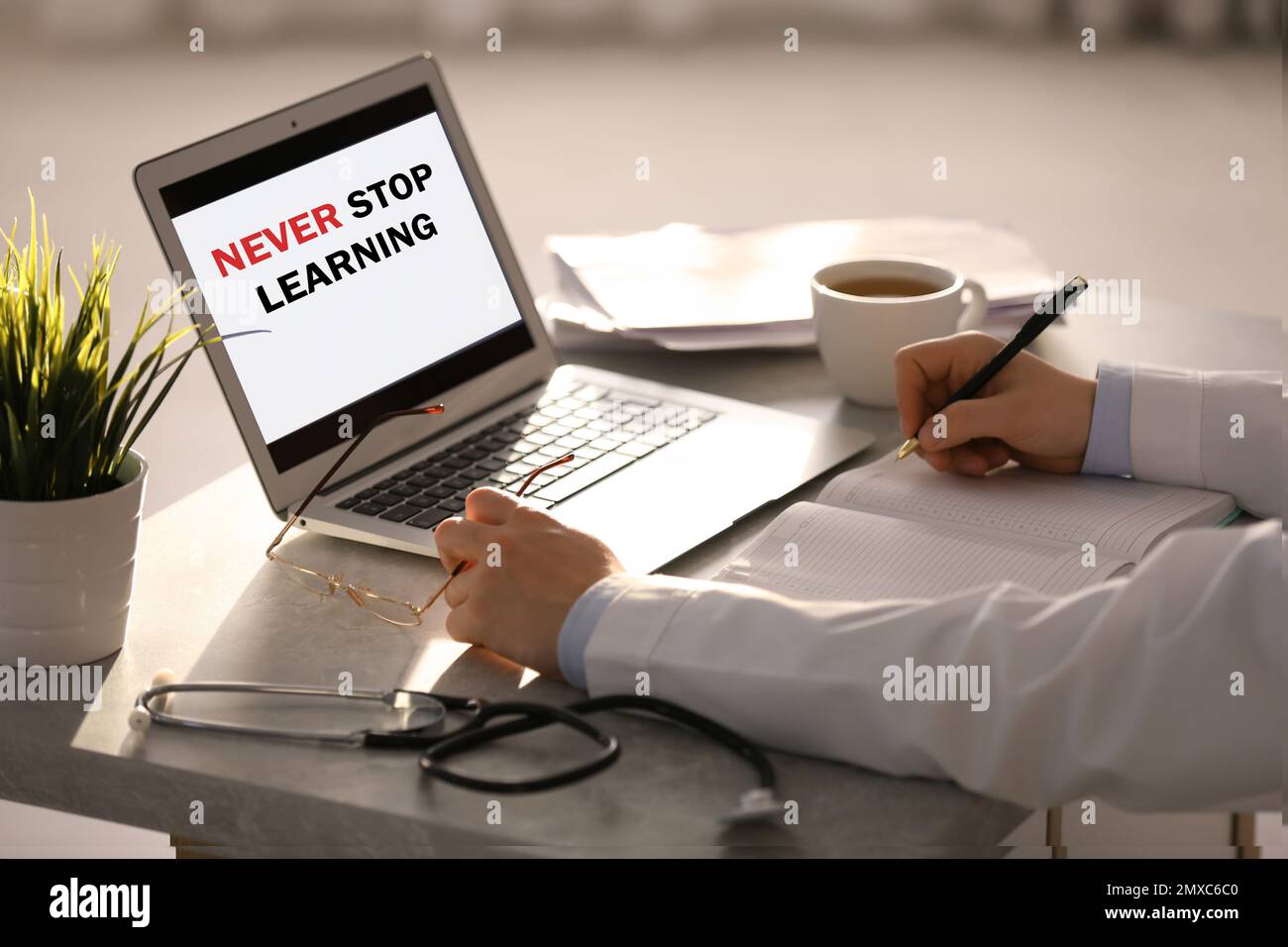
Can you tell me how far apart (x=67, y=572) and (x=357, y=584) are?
0.22 metres

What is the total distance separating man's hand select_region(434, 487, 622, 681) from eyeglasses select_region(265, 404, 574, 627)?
24 millimetres

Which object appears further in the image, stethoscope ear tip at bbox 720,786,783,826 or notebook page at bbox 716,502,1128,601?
notebook page at bbox 716,502,1128,601

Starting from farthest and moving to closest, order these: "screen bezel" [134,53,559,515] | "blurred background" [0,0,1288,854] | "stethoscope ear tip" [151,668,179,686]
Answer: "blurred background" [0,0,1288,854]
"screen bezel" [134,53,559,515]
"stethoscope ear tip" [151,668,179,686]

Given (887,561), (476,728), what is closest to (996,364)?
(887,561)

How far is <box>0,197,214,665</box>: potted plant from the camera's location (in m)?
0.92

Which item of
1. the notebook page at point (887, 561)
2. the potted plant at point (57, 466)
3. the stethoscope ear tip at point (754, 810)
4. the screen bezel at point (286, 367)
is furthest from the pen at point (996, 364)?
the potted plant at point (57, 466)

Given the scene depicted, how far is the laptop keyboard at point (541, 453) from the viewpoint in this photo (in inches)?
47.0

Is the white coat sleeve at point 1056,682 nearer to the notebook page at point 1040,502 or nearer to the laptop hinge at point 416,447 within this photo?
the notebook page at point 1040,502

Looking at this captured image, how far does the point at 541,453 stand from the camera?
50.9 inches

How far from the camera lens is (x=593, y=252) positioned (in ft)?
5.77

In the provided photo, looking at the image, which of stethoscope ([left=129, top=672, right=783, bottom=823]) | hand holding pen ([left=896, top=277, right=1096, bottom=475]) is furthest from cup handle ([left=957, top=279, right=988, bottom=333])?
stethoscope ([left=129, top=672, right=783, bottom=823])

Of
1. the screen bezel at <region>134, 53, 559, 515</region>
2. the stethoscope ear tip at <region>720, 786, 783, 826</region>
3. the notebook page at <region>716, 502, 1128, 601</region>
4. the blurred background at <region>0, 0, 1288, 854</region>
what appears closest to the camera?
the stethoscope ear tip at <region>720, 786, 783, 826</region>

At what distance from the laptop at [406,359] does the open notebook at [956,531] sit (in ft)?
0.24

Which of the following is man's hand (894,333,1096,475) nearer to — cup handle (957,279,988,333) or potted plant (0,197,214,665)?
cup handle (957,279,988,333)
